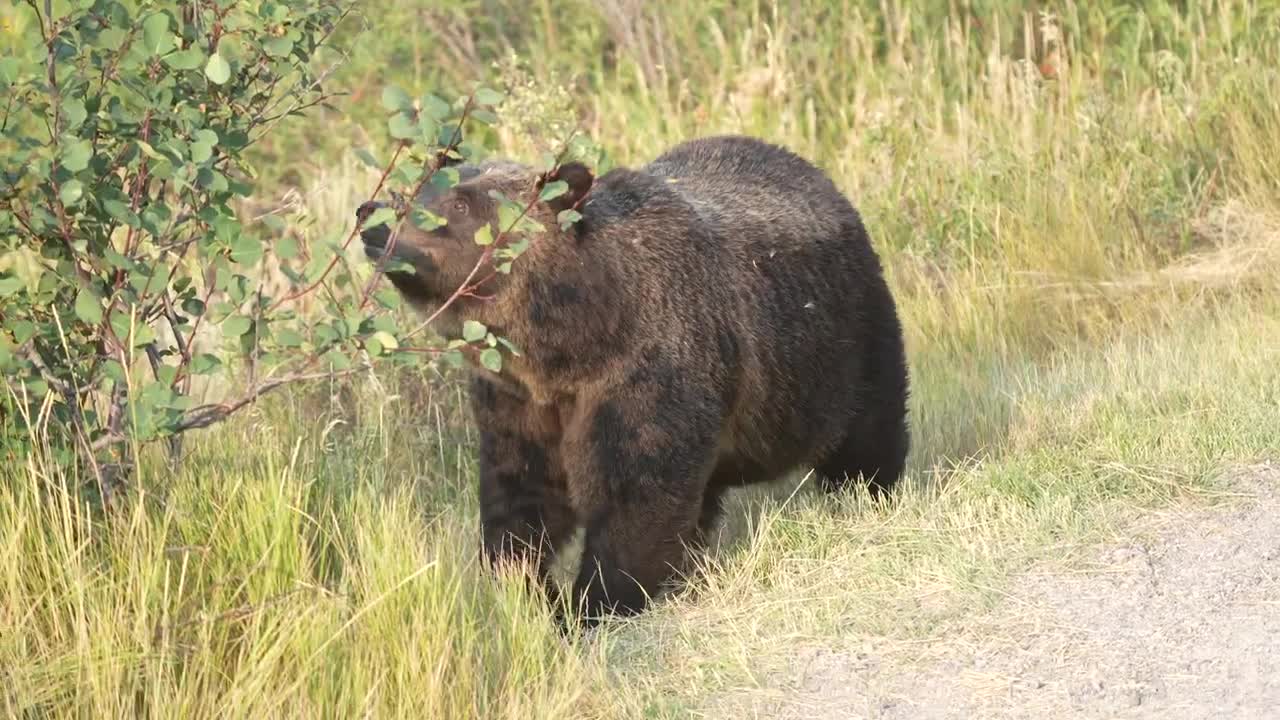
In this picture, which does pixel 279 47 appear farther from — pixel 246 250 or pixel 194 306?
pixel 194 306

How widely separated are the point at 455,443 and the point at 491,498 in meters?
1.53

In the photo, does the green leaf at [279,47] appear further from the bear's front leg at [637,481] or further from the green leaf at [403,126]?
the bear's front leg at [637,481]

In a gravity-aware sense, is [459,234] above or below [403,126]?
below

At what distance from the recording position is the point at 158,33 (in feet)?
14.6

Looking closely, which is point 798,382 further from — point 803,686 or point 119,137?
point 119,137

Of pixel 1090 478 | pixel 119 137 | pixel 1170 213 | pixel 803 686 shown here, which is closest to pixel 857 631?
pixel 803 686

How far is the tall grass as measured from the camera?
4285mm

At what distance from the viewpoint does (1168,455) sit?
5.80 m

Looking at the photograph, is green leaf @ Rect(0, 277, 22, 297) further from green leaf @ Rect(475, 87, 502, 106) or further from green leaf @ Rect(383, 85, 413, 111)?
green leaf @ Rect(475, 87, 502, 106)

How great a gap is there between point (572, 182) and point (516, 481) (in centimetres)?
94

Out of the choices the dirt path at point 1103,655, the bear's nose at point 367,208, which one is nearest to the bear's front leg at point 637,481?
the dirt path at point 1103,655

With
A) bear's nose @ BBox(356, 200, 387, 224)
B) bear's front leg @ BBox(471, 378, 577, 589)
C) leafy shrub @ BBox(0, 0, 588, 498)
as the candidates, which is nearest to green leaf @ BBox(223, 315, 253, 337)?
leafy shrub @ BBox(0, 0, 588, 498)

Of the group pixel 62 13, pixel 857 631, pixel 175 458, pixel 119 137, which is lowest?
pixel 857 631

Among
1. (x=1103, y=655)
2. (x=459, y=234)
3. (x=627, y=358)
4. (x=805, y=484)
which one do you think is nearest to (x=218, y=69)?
(x=459, y=234)
